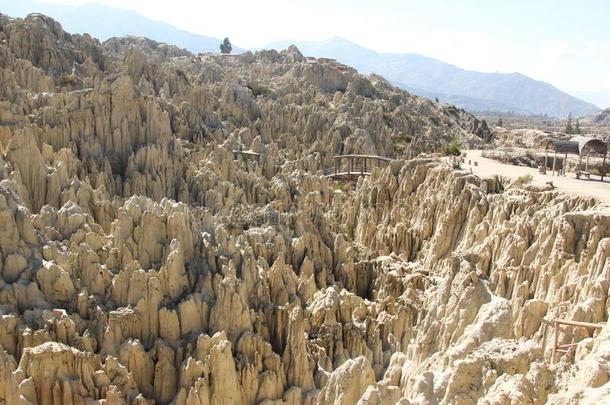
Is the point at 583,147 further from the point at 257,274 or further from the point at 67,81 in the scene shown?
the point at 67,81

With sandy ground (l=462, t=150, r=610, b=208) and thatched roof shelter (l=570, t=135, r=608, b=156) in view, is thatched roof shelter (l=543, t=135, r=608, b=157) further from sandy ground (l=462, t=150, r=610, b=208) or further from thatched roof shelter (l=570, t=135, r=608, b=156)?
sandy ground (l=462, t=150, r=610, b=208)

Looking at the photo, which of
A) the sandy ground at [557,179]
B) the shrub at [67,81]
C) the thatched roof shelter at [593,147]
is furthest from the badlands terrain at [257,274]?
the thatched roof shelter at [593,147]

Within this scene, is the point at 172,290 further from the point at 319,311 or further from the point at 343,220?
the point at 343,220

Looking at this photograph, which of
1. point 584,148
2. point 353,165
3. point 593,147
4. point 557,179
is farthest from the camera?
point 353,165

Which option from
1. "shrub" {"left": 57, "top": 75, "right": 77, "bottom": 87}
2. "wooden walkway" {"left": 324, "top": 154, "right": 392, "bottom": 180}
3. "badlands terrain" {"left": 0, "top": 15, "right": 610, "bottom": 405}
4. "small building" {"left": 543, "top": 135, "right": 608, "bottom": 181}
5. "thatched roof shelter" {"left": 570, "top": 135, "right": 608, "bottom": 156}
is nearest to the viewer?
"badlands terrain" {"left": 0, "top": 15, "right": 610, "bottom": 405}

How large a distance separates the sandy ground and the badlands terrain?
4.81ft

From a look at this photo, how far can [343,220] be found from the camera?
4166 centimetres

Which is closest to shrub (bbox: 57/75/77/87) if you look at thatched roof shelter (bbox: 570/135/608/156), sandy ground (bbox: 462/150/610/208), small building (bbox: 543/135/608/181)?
sandy ground (bbox: 462/150/610/208)

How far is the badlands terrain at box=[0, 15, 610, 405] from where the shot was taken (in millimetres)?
15508

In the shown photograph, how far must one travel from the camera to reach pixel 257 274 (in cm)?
2414

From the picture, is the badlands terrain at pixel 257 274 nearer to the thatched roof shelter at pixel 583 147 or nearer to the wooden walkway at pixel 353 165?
the thatched roof shelter at pixel 583 147

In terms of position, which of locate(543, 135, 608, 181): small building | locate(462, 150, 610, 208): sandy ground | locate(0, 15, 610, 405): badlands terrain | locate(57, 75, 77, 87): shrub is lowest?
locate(0, 15, 610, 405): badlands terrain

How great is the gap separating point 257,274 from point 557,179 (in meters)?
18.0

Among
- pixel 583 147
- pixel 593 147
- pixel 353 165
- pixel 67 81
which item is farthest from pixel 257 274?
pixel 353 165
